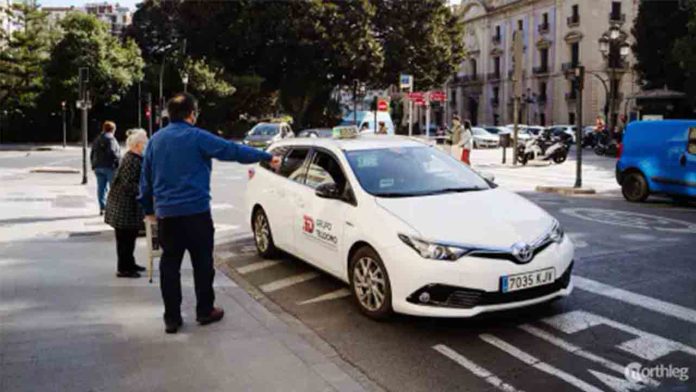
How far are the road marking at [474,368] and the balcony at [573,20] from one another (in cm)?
6685

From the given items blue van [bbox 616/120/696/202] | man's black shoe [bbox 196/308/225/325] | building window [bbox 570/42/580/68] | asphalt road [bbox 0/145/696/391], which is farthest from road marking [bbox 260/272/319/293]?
building window [bbox 570/42/580/68]

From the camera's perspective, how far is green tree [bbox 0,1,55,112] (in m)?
48.0

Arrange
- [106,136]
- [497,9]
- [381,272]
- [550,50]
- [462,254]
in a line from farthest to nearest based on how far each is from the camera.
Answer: [497,9] < [550,50] < [106,136] < [381,272] < [462,254]

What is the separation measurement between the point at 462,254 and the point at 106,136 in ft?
26.4

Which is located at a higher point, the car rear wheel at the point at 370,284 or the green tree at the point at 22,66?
the green tree at the point at 22,66

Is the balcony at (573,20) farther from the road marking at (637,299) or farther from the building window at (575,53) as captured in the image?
the road marking at (637,299)

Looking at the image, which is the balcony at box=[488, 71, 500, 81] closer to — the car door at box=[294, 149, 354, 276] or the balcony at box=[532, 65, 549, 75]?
the balcony at box=[532, 65, 549, 75]

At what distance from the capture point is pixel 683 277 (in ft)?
22.9

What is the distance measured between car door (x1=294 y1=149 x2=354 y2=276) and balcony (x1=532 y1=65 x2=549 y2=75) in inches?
2663

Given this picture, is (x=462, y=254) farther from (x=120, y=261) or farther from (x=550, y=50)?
(x=550, y=50)

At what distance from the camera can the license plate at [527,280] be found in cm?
512

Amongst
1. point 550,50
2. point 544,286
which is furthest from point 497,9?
point 544,286

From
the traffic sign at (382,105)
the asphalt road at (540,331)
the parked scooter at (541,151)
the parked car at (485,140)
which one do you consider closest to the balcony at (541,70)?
the parked car at (485,140)

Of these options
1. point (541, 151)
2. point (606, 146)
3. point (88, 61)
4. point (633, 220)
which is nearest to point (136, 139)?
point (633, 220)
